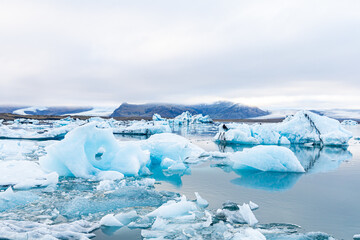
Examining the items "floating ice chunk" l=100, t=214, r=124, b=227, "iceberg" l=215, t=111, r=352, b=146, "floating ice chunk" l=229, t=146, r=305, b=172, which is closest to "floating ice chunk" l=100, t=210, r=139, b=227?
"floating ice chunk" l=100, t=214, r=124, b=227

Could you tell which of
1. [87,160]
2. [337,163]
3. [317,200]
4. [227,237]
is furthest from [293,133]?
[227,237]

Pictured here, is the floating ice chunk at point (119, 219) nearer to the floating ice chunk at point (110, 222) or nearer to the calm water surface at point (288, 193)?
the floating ice chunk at point (110, 222)

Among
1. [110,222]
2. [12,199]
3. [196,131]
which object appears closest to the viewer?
[110,222]

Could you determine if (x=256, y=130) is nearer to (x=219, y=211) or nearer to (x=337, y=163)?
(x=337, y=163)

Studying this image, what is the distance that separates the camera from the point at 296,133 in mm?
15680

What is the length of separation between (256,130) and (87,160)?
→ 37.5 ft

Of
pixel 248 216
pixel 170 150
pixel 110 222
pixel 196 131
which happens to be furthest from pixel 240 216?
pixel 196 131

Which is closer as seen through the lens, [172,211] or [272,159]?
[172,211]

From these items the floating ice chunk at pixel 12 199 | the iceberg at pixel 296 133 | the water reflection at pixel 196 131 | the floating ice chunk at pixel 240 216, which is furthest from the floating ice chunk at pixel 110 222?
the water reflection at pixel 196 131

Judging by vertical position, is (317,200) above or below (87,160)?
below

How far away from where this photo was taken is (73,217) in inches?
157

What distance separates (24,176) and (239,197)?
4790 millimetres

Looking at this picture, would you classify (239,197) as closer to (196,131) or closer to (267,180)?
(267,180)

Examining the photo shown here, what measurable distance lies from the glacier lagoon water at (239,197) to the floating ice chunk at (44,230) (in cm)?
19
